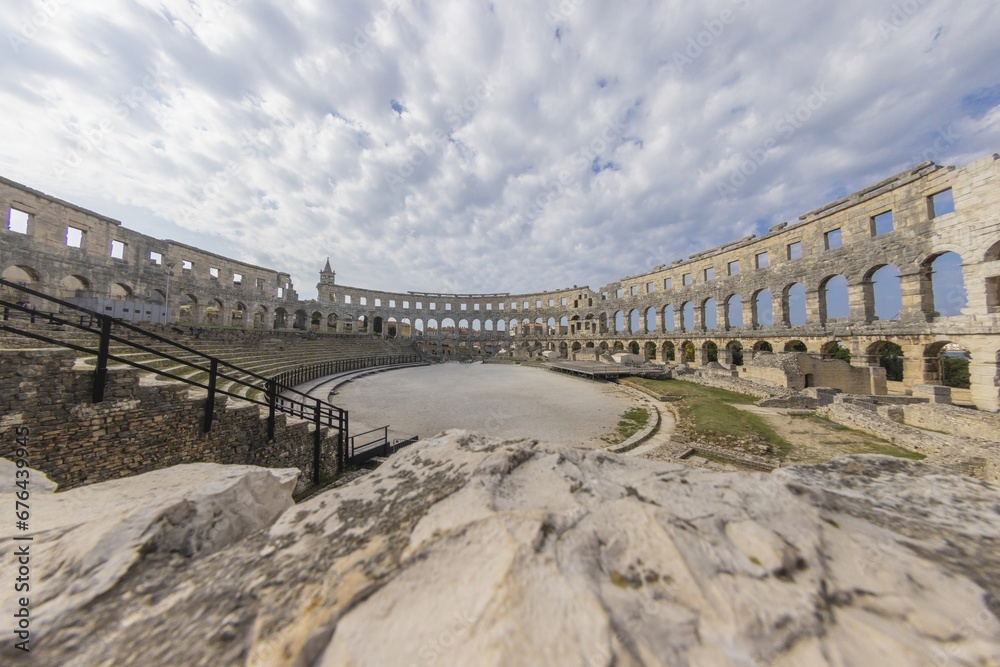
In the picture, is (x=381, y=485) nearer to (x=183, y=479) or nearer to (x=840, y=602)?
(x=840, y=602)

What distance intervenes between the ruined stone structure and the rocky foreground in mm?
21027

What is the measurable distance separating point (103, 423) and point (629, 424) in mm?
12258

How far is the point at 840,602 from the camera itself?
1114 millimetres

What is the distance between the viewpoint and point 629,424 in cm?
1119

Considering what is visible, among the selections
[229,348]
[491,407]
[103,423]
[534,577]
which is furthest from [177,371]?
[534,577]

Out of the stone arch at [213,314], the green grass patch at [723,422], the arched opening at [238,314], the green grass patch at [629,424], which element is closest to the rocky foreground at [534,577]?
the green grass patch at [629,424]

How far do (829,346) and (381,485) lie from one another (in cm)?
2689

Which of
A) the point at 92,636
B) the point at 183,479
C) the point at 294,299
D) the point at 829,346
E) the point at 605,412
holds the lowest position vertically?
the point at 605,412

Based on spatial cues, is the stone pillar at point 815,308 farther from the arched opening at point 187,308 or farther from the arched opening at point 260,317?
the arched opening at point 187,308

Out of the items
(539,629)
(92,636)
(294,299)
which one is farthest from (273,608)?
(294,299)

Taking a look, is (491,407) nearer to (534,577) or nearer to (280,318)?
(534,577)

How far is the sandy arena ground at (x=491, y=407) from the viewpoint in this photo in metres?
10.4

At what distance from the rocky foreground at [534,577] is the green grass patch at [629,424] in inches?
315

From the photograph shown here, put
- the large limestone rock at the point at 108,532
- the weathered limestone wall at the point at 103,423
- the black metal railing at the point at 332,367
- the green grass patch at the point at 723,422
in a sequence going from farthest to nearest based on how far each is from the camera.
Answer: the black metal railing at the point at 332,367 → the green grass patch at the point at 723,422 → the weathered limestone wall at the point at 103,423 → the large limestone rock at the point at 108,532
